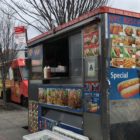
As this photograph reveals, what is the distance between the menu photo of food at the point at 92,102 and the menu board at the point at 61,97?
11.3 inches

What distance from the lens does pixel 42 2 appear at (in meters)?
13.6

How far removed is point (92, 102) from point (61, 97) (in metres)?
1.46

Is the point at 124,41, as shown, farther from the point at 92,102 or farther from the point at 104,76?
the point at 92,102

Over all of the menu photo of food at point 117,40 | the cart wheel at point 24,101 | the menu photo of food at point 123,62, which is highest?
the menu photo of food at point 117,40

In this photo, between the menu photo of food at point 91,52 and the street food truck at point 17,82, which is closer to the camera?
the menu photo of food at point 91,52

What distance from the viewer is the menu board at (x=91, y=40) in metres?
6.64

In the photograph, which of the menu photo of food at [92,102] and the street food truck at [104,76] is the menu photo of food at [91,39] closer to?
the street food truck at [104,76]

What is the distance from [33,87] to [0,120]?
4.09 m

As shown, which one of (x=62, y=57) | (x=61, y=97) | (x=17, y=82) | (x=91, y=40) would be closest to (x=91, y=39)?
(x=91, y=40)

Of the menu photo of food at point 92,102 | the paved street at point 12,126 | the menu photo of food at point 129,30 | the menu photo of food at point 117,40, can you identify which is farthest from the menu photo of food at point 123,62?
the paved street at point 12,126

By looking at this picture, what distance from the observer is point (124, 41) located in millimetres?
6629

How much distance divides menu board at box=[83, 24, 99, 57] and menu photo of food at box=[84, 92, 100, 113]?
742mm

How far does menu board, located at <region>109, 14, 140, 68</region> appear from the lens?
21.3 ft

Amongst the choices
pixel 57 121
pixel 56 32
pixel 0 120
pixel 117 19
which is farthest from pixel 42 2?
pixel 117 19
